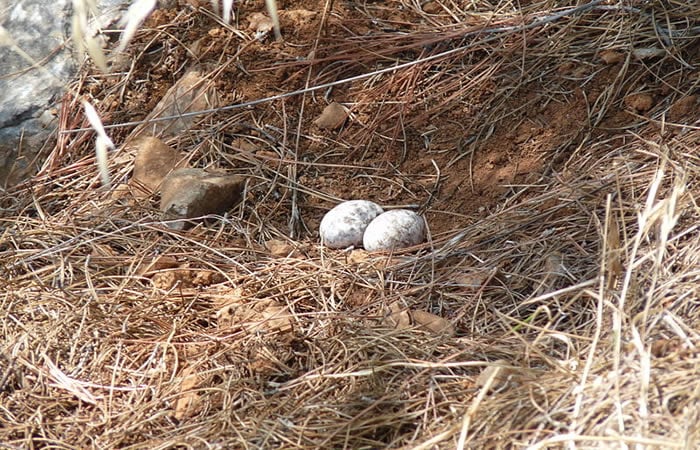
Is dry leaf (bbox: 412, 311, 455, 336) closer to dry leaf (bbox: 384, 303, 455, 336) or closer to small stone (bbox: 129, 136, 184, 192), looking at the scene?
dry leaf (bbox: 384, 303, 455, 336)

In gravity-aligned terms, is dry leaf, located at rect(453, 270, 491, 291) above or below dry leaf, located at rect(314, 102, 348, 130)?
below

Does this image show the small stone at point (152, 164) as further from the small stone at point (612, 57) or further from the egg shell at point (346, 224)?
the small stone at point (612, 57)

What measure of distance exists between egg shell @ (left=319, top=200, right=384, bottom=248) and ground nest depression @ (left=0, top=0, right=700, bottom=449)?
0.04m

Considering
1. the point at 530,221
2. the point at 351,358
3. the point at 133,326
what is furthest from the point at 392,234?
the point at 133,326

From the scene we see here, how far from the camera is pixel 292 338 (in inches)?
96.4

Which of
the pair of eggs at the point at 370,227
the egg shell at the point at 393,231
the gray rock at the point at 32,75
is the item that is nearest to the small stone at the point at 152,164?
the gray rock at the point at 32,75

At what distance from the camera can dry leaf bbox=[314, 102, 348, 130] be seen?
11.5ft

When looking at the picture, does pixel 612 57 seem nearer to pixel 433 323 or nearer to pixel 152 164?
pixel 433 323

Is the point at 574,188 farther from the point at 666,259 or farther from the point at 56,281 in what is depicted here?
the point at 56,281

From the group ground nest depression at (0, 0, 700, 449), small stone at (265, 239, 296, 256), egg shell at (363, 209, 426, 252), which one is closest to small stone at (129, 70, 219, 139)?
ground nest depression at (0, 0, 700, 449)

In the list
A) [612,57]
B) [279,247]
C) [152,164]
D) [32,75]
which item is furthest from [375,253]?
[32,75]

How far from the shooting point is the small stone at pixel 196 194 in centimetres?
314

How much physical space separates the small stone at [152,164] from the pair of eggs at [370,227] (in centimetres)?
76

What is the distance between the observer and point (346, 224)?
2984 millimetres
